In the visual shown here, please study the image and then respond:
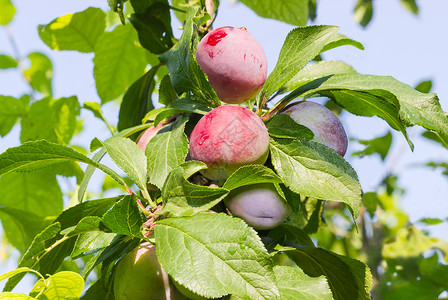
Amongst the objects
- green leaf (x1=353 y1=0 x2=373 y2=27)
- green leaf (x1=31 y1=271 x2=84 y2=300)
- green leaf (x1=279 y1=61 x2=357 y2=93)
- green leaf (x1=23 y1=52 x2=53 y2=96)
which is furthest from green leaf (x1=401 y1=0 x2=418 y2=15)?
green leaf (x1=31 y1=271 x2=84 y2=300)

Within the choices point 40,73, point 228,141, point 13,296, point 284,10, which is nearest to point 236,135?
point 228,141

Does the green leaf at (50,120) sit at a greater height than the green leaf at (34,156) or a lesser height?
lesser

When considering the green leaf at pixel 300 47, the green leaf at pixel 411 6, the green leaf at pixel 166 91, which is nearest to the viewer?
the green leaf at pixel 300 47

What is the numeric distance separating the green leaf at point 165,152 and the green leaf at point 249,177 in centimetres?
10

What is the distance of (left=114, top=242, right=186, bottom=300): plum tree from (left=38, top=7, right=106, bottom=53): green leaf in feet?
2.91

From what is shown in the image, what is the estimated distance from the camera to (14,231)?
4.11 feet

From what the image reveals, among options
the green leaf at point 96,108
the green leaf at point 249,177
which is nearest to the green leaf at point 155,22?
the green leaf at point 96,108

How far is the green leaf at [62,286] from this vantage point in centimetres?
60

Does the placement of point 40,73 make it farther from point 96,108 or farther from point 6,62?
point 96,108

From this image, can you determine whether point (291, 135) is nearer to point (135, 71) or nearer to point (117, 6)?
point (117, 6)

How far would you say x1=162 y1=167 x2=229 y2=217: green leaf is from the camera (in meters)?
0.58

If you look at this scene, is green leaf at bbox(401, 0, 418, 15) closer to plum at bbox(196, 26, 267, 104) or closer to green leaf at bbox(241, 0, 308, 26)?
green leaf at bbox(241, 0, 308, 26)

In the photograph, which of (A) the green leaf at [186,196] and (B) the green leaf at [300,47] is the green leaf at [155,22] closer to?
(B) the green leaf at [300,47]

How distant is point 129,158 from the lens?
2.28 ft
